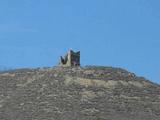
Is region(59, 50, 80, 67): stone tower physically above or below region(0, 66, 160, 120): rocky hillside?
above

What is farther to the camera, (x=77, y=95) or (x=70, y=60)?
(x=70, y=60)

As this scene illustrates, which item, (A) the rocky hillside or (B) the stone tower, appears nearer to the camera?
(A) the rocky hillside

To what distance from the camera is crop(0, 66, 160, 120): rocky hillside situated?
79750mm

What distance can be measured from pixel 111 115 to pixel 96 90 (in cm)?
583

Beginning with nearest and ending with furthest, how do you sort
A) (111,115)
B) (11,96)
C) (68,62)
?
(111,115) < (11,96) < (68,62)

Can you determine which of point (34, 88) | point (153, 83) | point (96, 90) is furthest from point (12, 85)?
point (153, 83)

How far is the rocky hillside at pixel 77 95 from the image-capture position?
79.8 m

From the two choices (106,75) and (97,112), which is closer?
(97,112)

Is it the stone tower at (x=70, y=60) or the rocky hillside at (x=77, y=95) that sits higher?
the stone tower at (x=70, y=60)

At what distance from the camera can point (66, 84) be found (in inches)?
3376

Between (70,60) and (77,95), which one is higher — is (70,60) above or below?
above

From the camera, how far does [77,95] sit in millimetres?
83312

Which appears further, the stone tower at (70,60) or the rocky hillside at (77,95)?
the stone tower at (70,60)

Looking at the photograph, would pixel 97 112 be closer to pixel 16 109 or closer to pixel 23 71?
pixel 16 109
